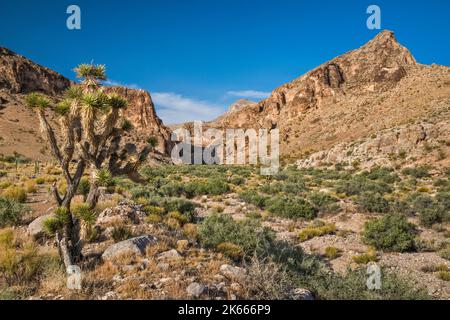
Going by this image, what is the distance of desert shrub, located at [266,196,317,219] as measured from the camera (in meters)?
15.1

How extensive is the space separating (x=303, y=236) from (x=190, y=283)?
7631 millimetres

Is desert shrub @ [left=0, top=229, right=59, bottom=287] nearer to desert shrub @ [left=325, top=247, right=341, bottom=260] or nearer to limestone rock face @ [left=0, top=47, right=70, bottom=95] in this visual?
desert shrub @ [left=325, top=247, right=341, bottom=260]

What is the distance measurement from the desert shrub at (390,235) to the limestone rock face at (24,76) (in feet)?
244

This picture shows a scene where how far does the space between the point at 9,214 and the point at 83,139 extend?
14.6 feet

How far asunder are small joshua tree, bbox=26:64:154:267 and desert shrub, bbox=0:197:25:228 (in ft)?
10.7

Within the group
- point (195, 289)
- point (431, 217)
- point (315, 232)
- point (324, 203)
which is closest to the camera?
point (195, 289)

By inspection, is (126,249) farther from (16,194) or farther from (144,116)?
(144,116)

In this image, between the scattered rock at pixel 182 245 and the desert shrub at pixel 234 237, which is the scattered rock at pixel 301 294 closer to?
the desert shrub at pixel 234 237

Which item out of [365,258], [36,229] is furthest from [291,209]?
[36,229]

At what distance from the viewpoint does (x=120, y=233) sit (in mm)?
8203

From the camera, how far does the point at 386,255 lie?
10.3 metres

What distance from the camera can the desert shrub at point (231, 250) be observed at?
7922mm

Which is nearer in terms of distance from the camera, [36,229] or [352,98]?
[36,229]

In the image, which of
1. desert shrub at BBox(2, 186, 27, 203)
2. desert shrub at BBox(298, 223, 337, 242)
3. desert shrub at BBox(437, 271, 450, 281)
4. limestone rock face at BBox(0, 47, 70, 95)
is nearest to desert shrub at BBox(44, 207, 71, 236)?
desert shrub at BBox(2, 186, 27, 203)
